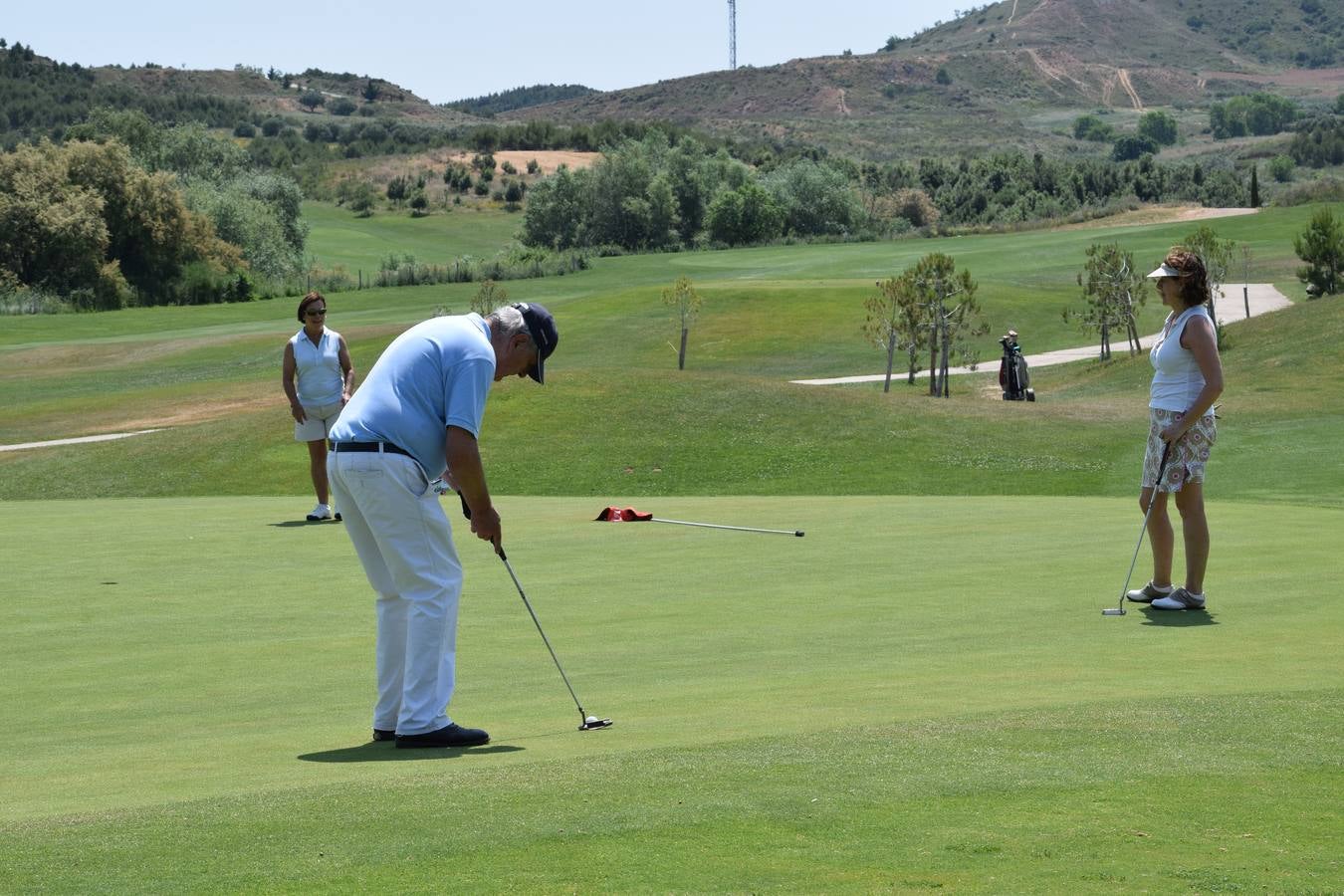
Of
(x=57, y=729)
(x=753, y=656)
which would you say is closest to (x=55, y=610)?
(x=57, y=729)

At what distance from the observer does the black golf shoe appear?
7.10 meters

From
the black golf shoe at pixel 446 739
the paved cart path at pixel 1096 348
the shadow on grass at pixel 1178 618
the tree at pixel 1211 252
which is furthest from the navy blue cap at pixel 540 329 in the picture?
the tree at pixel 1211 252

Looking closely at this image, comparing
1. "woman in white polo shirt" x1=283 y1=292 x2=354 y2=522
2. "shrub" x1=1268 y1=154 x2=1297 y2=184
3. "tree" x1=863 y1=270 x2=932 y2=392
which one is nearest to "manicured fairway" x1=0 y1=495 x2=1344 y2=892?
"woman in white polo shirt" x1=283 y1=292 x2=354 y2=522

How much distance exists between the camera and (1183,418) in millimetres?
11133

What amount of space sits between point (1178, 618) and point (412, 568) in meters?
5.49

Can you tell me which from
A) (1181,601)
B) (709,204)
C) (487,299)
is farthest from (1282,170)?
(1181,601)

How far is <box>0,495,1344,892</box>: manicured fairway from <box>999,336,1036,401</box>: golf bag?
28617 millimetres

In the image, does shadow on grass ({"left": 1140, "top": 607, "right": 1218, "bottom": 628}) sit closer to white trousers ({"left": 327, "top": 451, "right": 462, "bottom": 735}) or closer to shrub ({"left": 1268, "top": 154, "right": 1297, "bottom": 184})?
white trousers ({"left": 327, "top": 451, "right": 462, "bottom": 735})

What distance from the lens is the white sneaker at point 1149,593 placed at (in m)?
11.0

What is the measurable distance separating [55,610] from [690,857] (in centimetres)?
798

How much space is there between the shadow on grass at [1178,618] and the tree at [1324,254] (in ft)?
167

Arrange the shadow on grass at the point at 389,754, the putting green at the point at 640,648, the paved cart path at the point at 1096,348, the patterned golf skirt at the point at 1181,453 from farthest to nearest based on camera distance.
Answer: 1. the paved cart path at the point at 1096,348
2. the patterned golf skirt at the point at 1181,453
3. the shadow on grass at the point at 389,754
4. the putting green at the point at 640,648

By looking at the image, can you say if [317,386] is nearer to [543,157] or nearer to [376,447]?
[376,447]

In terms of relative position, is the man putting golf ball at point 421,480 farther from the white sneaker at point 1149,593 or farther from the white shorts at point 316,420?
the white shorts at point 316,420
